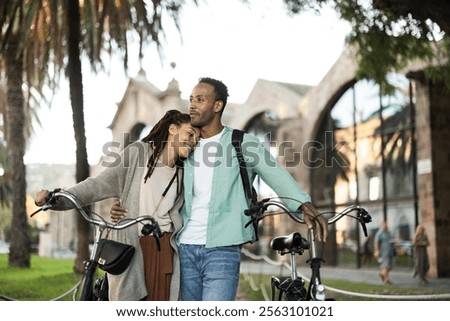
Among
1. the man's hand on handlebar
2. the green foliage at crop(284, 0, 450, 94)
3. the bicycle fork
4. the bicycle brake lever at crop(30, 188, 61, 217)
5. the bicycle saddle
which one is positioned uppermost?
the green foliage at crop(284, 0, 450, 94)

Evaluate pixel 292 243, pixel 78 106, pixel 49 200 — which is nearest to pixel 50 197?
pixel 49 200

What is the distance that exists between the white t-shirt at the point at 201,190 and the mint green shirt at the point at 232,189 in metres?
0.02

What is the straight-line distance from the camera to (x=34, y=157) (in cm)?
765

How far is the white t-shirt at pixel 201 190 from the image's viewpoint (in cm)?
326

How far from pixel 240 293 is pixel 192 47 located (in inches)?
116

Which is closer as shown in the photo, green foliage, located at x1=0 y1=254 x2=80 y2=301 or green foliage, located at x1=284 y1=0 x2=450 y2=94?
green foliage, located at x1=0 y1=254 x2=80 y2=301

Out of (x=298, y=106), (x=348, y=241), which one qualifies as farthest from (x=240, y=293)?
(x=298, y=106)

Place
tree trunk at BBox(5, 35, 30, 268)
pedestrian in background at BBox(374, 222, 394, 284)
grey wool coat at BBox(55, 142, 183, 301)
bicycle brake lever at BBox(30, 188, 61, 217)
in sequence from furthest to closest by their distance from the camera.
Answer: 1. pedestrian in background at BBox(374, 222, 394, 284)
2. tree trunk at BBox(5, 35, 30, 268)
3. grey wool coat at BBox(55, 142, 183, 301)
4. bicycle brake lever at BBox(30, 188, 61, 217)

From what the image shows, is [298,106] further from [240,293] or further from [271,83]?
[240,293]

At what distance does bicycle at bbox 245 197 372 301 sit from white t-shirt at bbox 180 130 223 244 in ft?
0.68

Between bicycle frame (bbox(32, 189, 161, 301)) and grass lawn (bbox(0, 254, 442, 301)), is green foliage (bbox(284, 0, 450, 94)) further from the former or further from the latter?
bicycle frame (bbox(32, 189, 161, 301))

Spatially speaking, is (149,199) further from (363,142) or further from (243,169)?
(363,142)

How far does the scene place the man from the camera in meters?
3.22

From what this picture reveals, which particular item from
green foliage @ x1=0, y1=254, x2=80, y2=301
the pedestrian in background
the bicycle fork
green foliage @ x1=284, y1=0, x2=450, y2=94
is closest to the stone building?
the pedestrian in background
